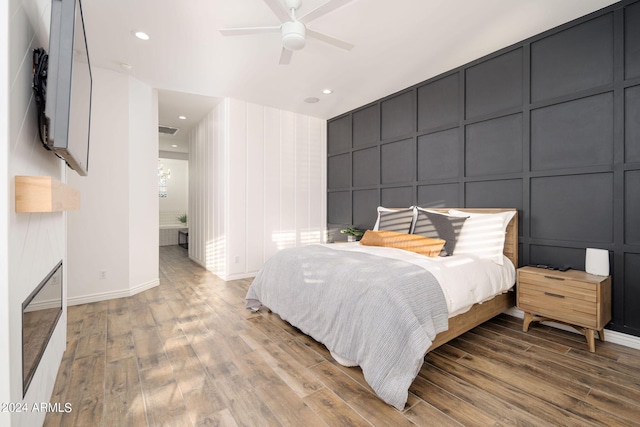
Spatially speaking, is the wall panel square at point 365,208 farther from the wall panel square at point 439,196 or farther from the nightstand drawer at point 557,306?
the nightstand drawer at point 557,306

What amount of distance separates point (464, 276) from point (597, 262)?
3.74 feet

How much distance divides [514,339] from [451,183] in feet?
5.91

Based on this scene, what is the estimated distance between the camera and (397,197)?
4.26 meters

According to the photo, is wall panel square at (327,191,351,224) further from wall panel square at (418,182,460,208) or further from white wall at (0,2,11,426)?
white wall at (0,2,11,426)

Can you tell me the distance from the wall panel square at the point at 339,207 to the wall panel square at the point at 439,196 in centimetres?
147

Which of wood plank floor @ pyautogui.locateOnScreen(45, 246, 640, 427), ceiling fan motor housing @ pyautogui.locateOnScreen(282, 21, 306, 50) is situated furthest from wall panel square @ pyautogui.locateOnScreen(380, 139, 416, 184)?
ceiling fan motor housing @ pyautogui.locateOnScreen(282, 21, 306, 50)

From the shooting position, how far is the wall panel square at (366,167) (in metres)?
4.59

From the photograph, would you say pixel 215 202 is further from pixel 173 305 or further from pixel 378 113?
pixel 378 113

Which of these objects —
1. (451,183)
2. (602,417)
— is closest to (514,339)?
(602,417)

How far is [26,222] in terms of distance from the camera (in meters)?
1.22

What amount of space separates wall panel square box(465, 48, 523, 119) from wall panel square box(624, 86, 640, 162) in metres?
0.79

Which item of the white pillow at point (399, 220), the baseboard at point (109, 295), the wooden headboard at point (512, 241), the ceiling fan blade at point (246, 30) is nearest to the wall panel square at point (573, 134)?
the wooden headboard at point (512, 241)

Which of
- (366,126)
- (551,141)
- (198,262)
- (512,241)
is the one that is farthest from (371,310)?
(198,262)

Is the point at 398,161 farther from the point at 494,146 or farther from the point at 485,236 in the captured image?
the point at 485,236
